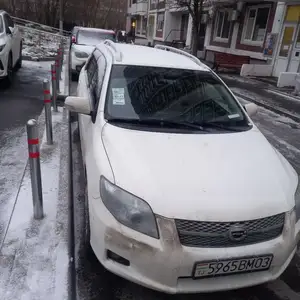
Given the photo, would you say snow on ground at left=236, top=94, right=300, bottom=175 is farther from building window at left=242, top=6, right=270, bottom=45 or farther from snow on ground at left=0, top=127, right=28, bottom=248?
building window at left=242, top=6, right=270, bottom=45

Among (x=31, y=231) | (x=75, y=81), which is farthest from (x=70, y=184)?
A: (x=75, y=81)

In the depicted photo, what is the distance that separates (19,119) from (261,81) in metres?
10.2

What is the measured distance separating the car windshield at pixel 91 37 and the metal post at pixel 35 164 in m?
9.29

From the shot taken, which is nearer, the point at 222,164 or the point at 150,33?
the point at 222,164

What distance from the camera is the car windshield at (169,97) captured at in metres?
3.07

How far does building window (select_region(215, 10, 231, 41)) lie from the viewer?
18781mm

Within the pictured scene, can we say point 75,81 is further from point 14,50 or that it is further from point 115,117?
point 115,117

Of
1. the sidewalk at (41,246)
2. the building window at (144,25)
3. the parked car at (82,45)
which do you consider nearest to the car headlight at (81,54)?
the parked car at (82,45)

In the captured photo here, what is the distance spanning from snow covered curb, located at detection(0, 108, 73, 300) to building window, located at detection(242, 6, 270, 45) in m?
14.8

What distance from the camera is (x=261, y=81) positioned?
1284cm

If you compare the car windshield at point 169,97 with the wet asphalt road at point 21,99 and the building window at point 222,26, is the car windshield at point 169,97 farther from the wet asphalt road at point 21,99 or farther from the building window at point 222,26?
the building window at point 222,26

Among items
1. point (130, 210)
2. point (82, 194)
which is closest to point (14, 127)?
point (82, 194)

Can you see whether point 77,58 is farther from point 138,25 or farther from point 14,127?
point 138,25

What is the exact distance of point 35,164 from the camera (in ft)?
9.21
